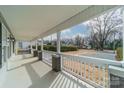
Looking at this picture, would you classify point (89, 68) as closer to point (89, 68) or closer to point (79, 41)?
point (89, 68)

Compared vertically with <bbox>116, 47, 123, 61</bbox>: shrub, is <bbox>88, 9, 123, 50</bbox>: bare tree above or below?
above

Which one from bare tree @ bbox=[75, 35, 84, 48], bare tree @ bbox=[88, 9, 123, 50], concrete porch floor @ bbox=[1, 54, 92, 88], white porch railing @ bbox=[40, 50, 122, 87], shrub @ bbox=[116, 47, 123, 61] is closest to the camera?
shrub @ bbox=[116, 47, 123, 61]

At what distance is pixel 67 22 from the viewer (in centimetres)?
568

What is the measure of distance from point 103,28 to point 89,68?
659cm

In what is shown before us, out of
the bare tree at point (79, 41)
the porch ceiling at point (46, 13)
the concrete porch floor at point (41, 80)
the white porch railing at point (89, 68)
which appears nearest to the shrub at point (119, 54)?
the white porch railing at point (89, 68)

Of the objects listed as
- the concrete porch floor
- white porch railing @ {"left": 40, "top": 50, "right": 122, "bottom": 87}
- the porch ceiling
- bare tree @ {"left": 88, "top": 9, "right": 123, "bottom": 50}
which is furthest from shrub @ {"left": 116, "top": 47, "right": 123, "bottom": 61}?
bare tree @ {"left": 88, "top": 9, "right": 123, "bottom": 50}

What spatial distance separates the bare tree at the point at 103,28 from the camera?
31.6 feet

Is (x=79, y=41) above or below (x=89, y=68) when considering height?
above

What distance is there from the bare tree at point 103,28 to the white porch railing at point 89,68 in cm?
365

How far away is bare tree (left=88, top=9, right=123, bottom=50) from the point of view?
380 inches

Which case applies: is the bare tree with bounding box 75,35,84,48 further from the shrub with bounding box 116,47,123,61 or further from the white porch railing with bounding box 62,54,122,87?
the shrub with bounding box 116,47,123,61

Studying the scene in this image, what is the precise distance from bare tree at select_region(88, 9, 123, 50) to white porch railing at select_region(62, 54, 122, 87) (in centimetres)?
365

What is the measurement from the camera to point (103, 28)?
1062 centimetres

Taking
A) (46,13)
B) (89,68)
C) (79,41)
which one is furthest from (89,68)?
(79,41)
